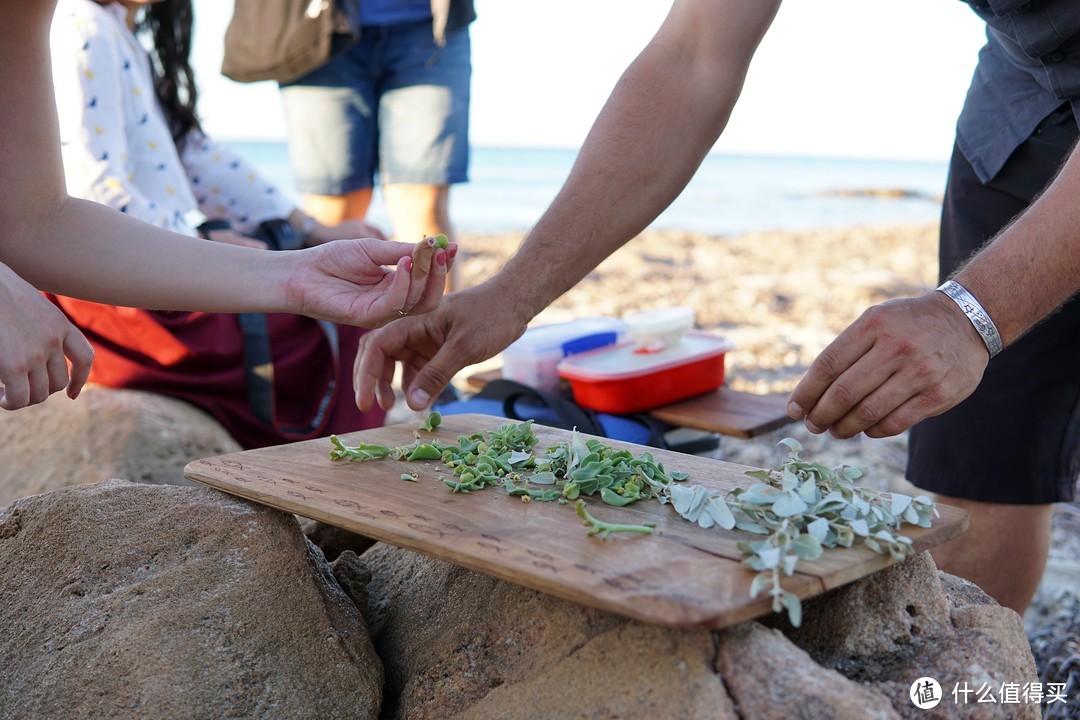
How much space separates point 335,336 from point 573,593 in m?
2.51

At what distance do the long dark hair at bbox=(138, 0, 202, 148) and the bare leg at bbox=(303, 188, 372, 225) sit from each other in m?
0.77

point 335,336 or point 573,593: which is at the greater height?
point 573,593

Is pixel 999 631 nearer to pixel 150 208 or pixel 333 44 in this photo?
pixel 150 208

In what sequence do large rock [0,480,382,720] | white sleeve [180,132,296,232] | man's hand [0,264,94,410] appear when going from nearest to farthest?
large rock [0,480,382,720], man's hand [0,264,94,410], white sleeve [180,132,296,232]

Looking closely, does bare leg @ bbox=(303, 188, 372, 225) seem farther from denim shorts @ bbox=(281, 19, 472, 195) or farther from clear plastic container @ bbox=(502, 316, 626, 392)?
clear plastic container @ bbox=(502, 316, 626, 392)

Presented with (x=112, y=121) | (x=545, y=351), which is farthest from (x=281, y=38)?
(x=545, y=351)

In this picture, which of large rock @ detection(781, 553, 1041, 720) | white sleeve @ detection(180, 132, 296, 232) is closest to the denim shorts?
white sleeve @ detection(180, 132, 296, 232)

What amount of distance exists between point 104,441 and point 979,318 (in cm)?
255

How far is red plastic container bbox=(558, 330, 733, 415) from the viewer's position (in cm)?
338

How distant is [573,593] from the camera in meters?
1.35

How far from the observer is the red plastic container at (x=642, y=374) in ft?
11.1

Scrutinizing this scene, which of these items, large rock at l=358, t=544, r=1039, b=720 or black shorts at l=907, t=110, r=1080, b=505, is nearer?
large rock at l=358, t=544, r=1039, b=720

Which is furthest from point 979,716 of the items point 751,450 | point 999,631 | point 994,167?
point 751,450

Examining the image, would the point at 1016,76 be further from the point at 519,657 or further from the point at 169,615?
the point at 169,615
